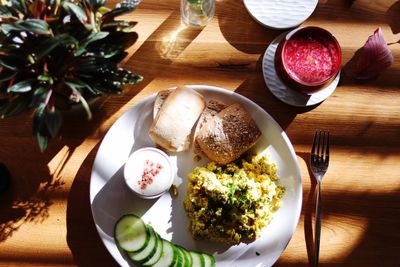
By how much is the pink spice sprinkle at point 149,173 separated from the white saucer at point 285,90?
457 mm

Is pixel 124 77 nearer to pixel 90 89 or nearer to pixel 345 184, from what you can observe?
pixel 90 89

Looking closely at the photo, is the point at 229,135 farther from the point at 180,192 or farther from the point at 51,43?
the point at 51,43

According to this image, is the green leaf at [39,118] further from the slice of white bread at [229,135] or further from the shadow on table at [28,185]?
the slice of white bread at [229,135]

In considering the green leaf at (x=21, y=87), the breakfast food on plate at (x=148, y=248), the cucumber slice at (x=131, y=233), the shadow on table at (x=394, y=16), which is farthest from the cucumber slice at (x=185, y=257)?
the shadow on table at (x=394, y=16)

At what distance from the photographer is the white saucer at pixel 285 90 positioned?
1664 mm

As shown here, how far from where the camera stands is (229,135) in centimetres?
157

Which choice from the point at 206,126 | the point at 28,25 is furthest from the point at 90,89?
the point at 206,126

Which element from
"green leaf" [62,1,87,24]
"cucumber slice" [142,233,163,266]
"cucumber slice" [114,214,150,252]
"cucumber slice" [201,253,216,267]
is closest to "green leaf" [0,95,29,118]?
"green leaf" [62,1,87,24]

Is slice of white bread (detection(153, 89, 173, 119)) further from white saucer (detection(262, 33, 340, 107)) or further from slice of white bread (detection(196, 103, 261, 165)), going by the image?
white saucer (detection(262, 33, 340, 107))

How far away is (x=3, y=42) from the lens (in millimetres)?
1280

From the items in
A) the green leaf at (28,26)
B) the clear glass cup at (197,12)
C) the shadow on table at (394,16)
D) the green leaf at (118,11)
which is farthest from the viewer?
the shadow on table at (394,16)

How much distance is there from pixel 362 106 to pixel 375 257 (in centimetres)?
51

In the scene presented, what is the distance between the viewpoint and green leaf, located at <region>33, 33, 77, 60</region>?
1.23m

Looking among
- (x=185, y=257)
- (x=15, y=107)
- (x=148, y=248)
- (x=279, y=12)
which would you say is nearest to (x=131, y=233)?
(x=148, y=248)
